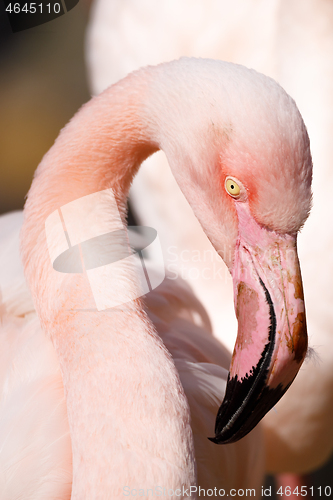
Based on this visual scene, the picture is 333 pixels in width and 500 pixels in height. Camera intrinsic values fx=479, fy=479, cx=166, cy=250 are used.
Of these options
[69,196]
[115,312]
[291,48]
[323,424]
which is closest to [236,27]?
[291,48]

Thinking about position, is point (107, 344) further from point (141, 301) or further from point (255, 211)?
point (255, 211)

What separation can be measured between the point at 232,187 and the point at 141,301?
264mm

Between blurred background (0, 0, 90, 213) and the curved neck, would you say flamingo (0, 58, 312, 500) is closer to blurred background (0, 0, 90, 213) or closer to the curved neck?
the curved neck

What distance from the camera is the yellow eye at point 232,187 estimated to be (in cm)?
67

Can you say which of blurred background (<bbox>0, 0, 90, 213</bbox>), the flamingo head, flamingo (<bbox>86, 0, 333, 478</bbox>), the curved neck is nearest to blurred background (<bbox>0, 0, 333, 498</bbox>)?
blurred background (<bbox>0, 0, 90, 213</bbox>)

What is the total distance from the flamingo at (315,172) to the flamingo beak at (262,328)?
2.15 ft

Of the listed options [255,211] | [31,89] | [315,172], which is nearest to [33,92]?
[31,89]

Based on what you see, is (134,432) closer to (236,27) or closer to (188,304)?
(188,304)

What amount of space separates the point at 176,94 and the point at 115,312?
0.35 meters

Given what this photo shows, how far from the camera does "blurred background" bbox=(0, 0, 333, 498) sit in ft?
4.38

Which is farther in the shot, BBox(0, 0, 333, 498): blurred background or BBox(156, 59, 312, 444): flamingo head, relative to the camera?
BBox(0, 0, 333, 498): blurred background

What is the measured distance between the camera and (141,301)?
2.70 feet

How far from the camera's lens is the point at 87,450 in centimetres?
70

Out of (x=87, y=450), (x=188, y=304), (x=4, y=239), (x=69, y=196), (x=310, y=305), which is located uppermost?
(x=69, y=196)
